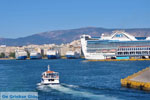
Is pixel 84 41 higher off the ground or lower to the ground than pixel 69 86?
higher

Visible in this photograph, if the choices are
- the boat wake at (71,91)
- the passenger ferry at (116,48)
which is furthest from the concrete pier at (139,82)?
the passenger ferry at (116,48)

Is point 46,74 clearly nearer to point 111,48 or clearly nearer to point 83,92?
point 83,92

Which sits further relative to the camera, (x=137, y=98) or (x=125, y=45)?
(x=125, y=45)

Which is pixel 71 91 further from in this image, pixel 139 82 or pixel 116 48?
pixel 116 48

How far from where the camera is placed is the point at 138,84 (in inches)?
2141

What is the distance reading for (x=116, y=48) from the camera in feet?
536

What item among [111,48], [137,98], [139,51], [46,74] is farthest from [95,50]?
[137,98]

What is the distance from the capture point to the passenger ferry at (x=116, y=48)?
160 meters

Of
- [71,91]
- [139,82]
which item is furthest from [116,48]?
[71,91]

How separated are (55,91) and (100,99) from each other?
9.06 meters

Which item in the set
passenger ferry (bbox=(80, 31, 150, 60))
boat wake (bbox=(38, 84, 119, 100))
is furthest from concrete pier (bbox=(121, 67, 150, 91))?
passenger ferry (bbox=(80, 31, 150, 60))

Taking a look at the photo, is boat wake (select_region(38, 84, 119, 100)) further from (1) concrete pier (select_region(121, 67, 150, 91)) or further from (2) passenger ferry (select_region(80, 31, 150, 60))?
(2) passenger ferry (select_region(80, 31, 150, 60))

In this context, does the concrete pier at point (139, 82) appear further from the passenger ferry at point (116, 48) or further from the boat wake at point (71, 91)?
the passenger ferry at point (116, 48)

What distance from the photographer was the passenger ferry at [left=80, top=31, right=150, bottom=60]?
160125mm
